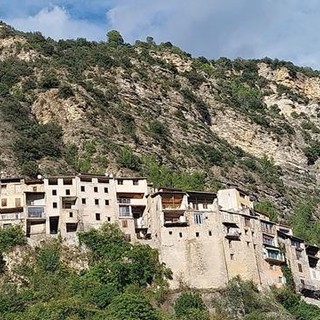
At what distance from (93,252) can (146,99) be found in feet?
162

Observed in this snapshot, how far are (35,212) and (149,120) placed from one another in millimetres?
39755

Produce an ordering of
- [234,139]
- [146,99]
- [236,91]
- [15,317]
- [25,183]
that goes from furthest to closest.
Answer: [236,91] → [234,139] → [146,99] → [25,183] → [15,317]

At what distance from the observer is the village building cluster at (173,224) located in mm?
63750

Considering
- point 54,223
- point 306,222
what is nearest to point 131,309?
point 54,223

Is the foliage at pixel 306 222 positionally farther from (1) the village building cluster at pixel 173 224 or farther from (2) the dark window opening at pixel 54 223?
(2) the dark window opening at pixel 54 223

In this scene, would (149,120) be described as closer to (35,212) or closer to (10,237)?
(35,212)

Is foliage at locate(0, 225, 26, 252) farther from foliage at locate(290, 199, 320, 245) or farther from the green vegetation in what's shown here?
foliage at locate(290, 199, 320, 245)

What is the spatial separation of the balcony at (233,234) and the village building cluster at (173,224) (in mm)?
86

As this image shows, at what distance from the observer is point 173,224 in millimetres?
65125

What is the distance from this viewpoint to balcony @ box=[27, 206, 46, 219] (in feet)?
215

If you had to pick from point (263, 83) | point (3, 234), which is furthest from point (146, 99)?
point (3, 234)

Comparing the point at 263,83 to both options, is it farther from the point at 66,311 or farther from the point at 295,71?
the point at 66,311

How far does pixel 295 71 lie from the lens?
151m

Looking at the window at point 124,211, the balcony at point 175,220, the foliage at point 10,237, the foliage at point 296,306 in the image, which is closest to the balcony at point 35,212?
the foliage at point 10,237
